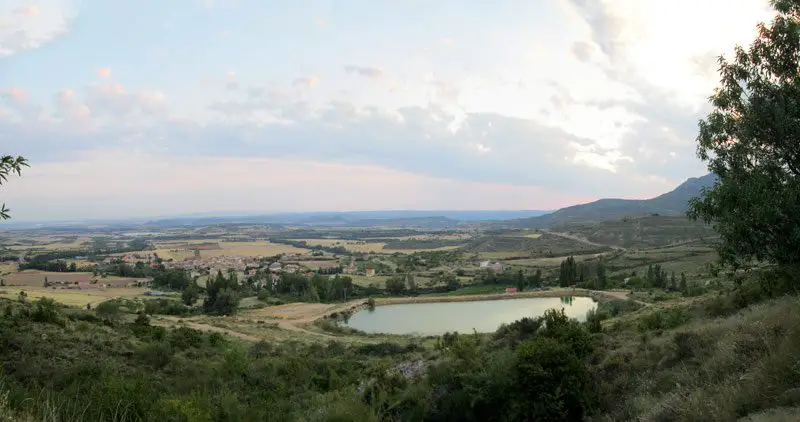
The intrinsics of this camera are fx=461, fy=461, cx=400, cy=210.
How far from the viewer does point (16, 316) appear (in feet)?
62.0

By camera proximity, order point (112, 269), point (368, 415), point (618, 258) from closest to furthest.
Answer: point (368, 415) → point (618, 258) → point (112, 269)

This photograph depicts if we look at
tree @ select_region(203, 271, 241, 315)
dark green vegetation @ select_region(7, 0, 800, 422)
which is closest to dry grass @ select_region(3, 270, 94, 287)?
tree @ select_region(203, 271, 241, 315)

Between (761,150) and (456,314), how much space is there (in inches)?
1674

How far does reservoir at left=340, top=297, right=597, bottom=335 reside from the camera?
43.8 meters

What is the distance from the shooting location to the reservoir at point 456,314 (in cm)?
4384

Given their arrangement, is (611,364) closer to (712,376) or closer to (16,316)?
(712,376)

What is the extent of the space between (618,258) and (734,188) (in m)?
82.1

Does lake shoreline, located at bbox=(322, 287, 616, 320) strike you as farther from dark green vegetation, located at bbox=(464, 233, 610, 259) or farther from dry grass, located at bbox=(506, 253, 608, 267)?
dark green vegetation, located at bbox=(464, 233, 610, 259)

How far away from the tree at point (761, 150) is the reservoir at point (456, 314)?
2941cm

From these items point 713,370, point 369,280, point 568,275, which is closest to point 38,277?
point 369,280

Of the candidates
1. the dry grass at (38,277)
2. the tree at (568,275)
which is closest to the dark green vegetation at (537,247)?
the tree at (568,275)

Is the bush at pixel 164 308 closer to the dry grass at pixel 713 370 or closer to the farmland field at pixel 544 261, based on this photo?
the dry grass at pixel 713 370

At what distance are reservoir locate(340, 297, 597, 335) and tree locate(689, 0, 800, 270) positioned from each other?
29.4 m


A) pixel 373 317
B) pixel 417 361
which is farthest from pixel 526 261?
pixel 417 361
